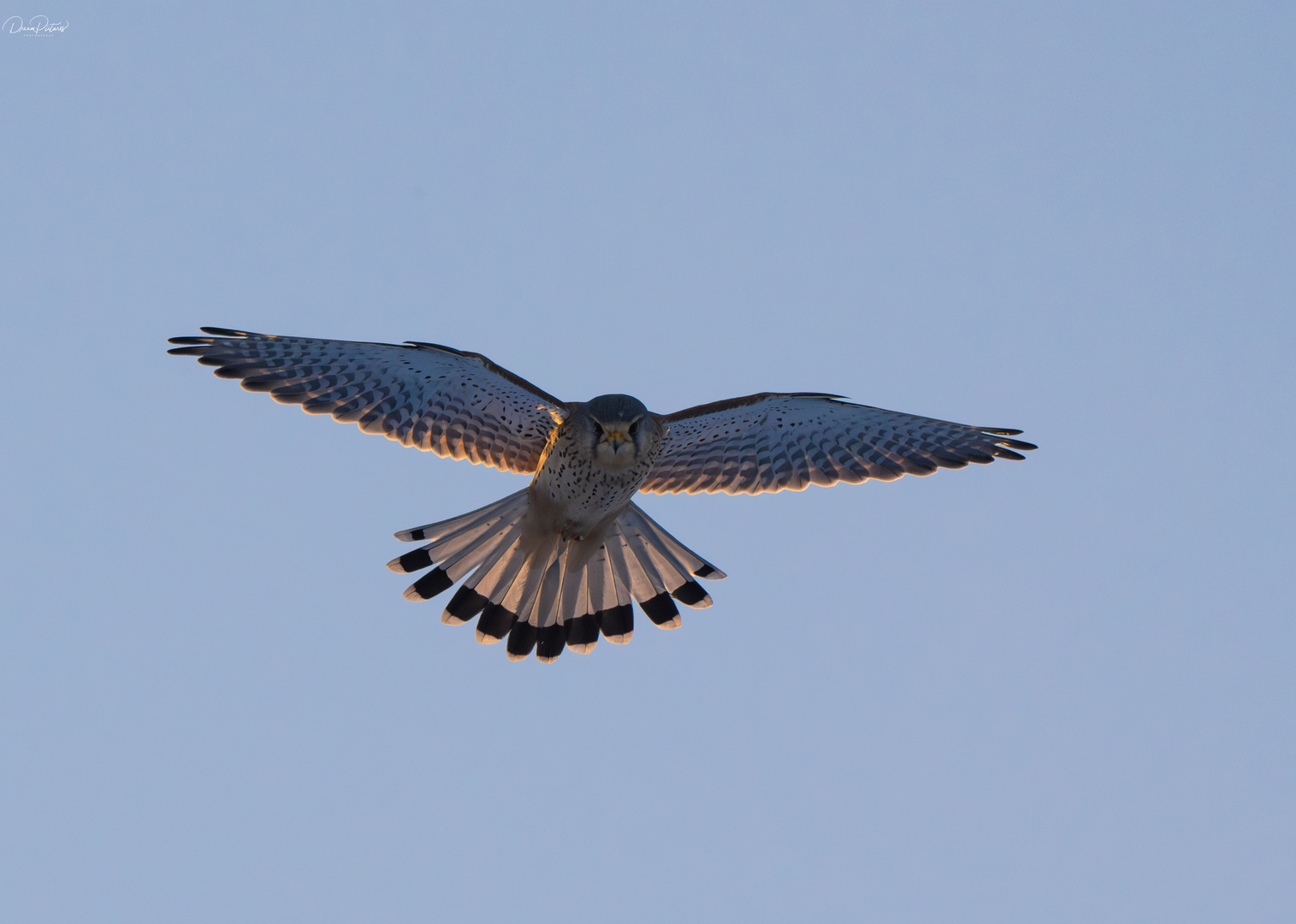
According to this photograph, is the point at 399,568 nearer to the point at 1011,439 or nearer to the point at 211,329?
the point at 211,329

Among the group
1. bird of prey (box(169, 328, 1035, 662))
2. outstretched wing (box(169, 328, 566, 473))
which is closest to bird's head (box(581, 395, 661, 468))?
bird of prey (box(169, 328, 1035, 662))

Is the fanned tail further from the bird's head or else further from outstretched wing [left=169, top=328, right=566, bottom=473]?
the bird's head

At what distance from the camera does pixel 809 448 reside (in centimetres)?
1162

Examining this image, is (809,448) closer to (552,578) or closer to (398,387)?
(552,578)

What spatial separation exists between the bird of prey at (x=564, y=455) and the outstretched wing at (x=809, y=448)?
1 centimetres

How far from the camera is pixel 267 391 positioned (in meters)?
10.4

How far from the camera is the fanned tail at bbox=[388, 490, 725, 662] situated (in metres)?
11.3

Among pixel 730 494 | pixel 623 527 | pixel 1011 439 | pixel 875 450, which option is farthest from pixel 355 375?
pixel 1011 439

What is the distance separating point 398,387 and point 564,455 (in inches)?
55.4

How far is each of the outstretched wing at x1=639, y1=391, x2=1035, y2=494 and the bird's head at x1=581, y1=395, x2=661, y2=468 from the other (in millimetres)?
1108

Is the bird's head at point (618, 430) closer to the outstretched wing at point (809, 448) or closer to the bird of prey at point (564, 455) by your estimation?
the bird of prey at point (564, 455)

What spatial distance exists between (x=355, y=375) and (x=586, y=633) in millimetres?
2725

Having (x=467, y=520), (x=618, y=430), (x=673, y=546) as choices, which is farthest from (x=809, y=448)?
(x=467, y=520)

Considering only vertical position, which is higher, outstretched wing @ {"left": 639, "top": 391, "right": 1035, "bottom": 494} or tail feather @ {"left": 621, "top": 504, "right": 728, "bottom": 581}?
outstretched wing @ {"left": 639, "top": 391, "right": 1035, "bottom": 494}
